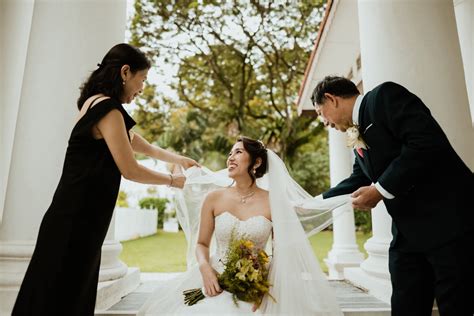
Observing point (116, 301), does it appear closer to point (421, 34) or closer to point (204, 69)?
point (421, 34)

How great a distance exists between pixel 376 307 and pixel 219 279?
1.54 m

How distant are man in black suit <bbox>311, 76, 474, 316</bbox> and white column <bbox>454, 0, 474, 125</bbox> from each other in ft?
9.62

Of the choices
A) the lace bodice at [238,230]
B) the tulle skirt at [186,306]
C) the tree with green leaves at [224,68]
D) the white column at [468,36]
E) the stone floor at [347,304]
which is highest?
the tree with green leaves at [224,68]

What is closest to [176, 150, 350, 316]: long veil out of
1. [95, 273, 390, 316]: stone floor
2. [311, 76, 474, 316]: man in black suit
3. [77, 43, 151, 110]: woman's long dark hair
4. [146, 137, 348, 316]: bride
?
[146, 137, 348, 316]: bride

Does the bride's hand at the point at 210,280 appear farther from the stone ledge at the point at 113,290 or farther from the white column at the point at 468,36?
the white column at the point at 468,36

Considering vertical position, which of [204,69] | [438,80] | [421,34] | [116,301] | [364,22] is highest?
[204,69]

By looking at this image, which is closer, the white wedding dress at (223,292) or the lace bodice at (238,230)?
the white wedding dress at (223,292)

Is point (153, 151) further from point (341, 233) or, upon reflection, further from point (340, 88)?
point (341, 233)

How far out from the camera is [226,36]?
12258 mm

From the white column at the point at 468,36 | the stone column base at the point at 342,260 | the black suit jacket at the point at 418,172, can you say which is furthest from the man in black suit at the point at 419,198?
the stone column base at the point at 342,260

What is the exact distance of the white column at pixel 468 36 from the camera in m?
4.52

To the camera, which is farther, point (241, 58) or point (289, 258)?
point (241, 58)

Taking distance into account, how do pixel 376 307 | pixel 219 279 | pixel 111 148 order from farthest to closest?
1. pixel 376 307
2. pixel 219 279
3. pixel 111 148

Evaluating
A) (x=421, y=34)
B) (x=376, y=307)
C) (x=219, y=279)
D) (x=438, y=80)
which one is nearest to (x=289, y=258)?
(x=219, y=279)
